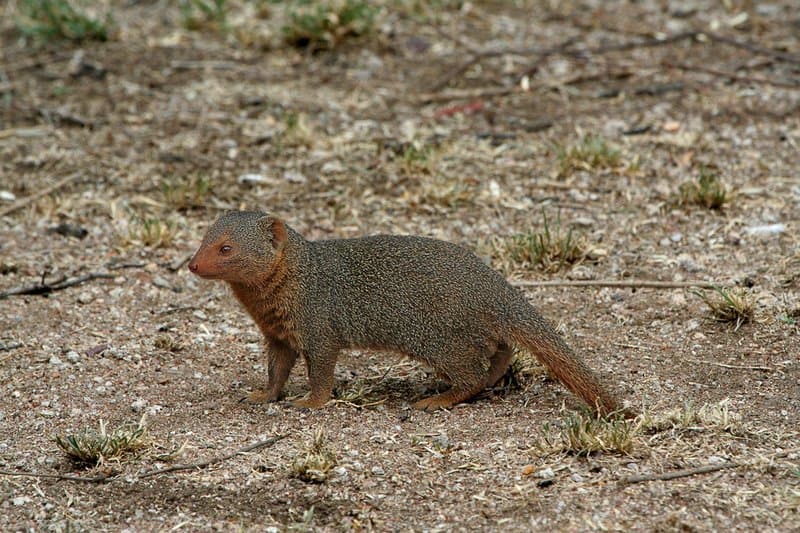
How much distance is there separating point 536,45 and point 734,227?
309 centimetres

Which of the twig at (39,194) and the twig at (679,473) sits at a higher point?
the twig at (39,194)

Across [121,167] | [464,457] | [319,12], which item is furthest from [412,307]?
[319,12]

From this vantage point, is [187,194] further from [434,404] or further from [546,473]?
[546,473]

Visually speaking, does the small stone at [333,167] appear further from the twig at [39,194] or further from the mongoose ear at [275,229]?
the mongoose ear at [275,229]

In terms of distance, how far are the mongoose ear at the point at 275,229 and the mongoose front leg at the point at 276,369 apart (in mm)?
466

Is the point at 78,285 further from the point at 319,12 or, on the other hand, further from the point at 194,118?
the point at 319,12

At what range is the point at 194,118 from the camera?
7.61 metres

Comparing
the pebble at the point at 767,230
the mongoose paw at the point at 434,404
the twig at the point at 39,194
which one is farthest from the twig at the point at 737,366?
the twig at the point at 39,194

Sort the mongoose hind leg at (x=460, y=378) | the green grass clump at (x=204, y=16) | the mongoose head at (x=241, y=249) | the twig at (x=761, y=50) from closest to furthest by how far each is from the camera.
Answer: the mongoose head at (x=241, y=249) < the mongoose hind leg at (x=460, y=378) < the twig at (x=761, y=50) < the green grass clump at (x=204, y=16)

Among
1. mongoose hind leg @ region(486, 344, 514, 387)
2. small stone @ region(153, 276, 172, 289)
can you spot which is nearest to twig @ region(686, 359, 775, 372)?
mongoose hind leg @ region(486, 344, 514, 387)

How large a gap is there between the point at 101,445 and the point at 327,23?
516 centimetres

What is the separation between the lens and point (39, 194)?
6613 millimetres

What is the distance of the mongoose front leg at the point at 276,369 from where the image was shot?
468 cm

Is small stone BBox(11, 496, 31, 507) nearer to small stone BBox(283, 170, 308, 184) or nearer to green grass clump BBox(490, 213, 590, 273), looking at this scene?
A: green grass clump BBox(490, 213, 590, 273)
